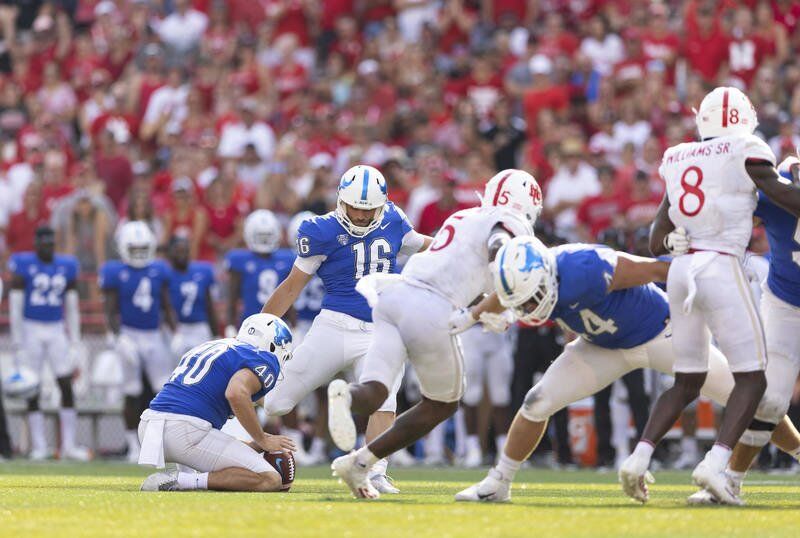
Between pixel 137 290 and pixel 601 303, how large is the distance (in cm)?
780

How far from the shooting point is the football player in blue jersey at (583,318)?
6934 millimetres

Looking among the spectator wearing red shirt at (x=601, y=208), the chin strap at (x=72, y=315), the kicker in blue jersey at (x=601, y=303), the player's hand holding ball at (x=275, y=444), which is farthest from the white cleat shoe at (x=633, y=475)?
the chin strap at (x=72, y=315)

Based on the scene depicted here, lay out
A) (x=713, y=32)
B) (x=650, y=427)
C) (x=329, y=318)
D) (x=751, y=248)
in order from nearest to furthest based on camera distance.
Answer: (x=650, y=427) → (x=329, y=318) → (x=751, y=248) → (x=713, y=32)

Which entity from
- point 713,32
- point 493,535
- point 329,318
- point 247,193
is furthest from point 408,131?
point 493,535

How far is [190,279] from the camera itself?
14.2m

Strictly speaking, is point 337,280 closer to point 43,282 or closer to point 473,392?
point 473,392

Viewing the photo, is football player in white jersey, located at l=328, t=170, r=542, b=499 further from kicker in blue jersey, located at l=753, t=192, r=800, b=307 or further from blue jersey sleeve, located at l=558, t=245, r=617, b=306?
kicker in blue jersey, located at l=753, t=192, r=800, b=307

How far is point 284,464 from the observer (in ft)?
27.7

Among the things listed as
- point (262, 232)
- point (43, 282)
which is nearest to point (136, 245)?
point (43, 282)

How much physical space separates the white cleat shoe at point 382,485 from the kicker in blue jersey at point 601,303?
5.21 feet

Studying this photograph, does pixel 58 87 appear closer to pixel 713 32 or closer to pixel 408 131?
pixel 408 131

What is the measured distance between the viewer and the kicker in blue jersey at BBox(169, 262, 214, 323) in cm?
1413

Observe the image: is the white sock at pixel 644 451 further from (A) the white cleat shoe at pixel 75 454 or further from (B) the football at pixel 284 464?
(A) the white cleat shoe at pixel 75 454

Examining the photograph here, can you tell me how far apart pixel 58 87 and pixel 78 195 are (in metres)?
3.54
